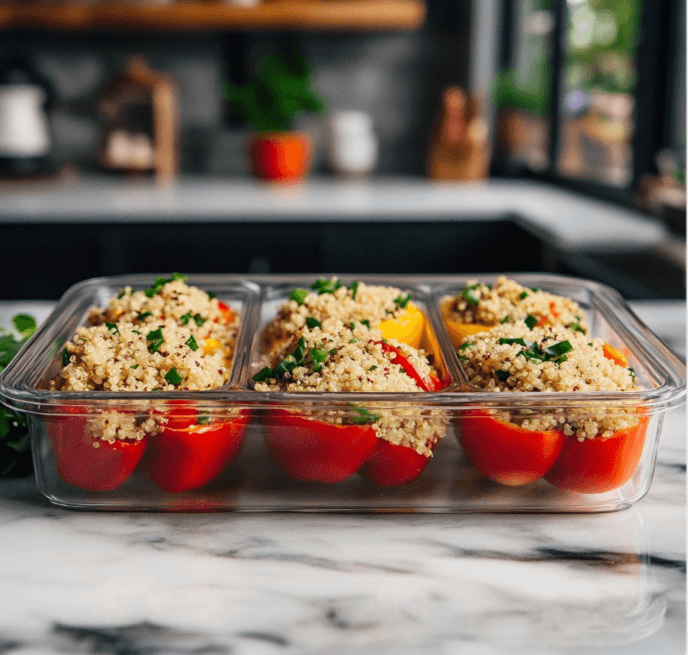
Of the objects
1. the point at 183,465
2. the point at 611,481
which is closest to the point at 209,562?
the point at 183,465

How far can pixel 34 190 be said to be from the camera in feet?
8.78

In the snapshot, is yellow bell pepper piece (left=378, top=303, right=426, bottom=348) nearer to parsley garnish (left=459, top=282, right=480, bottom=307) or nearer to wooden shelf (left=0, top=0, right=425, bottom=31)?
parsley garnish (left=459, top=282, right=480, bottom=307)

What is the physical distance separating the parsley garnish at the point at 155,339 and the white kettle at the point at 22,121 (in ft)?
7.99

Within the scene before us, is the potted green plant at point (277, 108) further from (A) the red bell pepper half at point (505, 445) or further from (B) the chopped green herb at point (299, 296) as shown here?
(A) the red bell pepper half at point (505, 445)

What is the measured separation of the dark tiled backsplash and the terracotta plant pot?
0.25 meters

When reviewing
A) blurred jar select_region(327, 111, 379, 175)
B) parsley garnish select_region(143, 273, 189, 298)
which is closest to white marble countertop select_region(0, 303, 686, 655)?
parsley garnish select_region(143, 273, 189, 298)

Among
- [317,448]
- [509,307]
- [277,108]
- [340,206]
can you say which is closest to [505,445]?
[317,448]

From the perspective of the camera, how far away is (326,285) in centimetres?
86

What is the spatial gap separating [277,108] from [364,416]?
2.44 meters

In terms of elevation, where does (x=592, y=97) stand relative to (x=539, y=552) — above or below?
above

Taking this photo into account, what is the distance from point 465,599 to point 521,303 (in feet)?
1.27

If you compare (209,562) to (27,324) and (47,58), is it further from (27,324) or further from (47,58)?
(47,58)

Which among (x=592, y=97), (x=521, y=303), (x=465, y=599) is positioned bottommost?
(x=465, y=599)

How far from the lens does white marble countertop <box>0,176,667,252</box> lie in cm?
201
